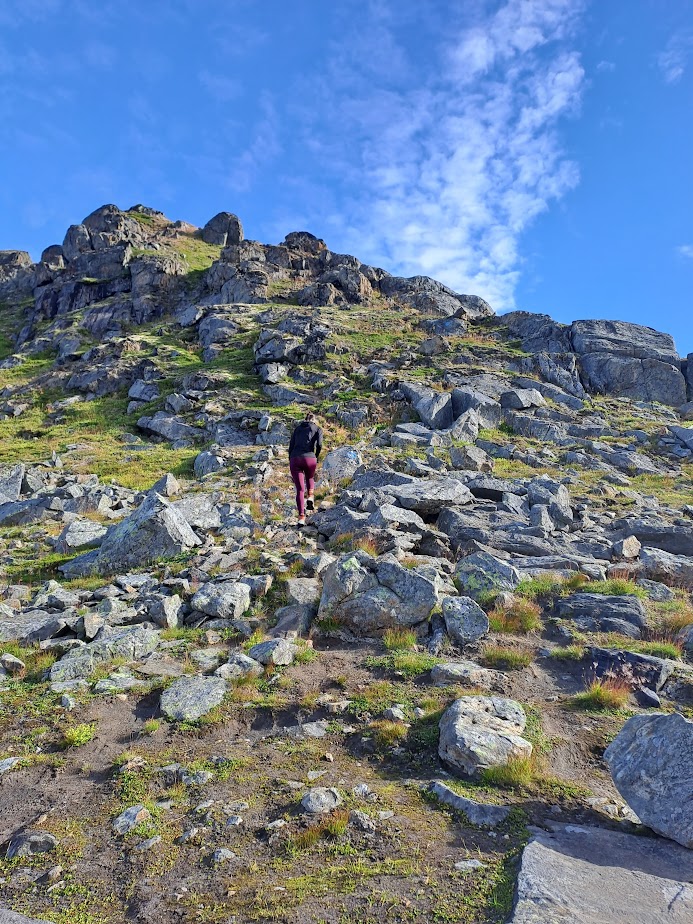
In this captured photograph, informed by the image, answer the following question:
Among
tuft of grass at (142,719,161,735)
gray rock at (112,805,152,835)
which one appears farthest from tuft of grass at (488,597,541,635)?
gray rock at (112,805,152,835)

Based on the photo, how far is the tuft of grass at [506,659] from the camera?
280 inches

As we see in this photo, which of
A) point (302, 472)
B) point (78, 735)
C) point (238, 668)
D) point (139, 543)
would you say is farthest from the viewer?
point (302, 472)

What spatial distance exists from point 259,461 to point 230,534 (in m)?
8.10

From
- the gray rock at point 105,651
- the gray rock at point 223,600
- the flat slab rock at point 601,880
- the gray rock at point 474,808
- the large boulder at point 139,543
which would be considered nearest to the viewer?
the flat slab rock at point 601,880

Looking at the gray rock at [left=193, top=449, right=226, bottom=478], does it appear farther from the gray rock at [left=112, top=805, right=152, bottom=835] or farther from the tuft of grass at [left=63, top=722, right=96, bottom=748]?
the gray rock at [left=112, top=805, right=152, bottom=835]

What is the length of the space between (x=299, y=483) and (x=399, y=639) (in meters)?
6.62

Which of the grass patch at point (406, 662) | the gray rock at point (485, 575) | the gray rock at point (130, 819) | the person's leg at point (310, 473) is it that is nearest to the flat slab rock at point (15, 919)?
the gray rock at point (130, 819)

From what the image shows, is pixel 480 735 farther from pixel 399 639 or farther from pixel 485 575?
pixel 485 575

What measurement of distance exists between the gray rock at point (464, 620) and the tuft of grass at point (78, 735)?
5.07 metres

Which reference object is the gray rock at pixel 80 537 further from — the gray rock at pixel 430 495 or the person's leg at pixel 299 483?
the gray rock at pixel 430 495

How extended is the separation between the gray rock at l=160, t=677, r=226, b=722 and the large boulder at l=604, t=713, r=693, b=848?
448 centimetres

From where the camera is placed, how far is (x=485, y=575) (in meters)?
9.31

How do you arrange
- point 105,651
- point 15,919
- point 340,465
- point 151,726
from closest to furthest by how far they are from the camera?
point 15,919
point 151,726
point 105,651
point 340,465

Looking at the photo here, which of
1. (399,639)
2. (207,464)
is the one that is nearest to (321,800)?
(399,639)
